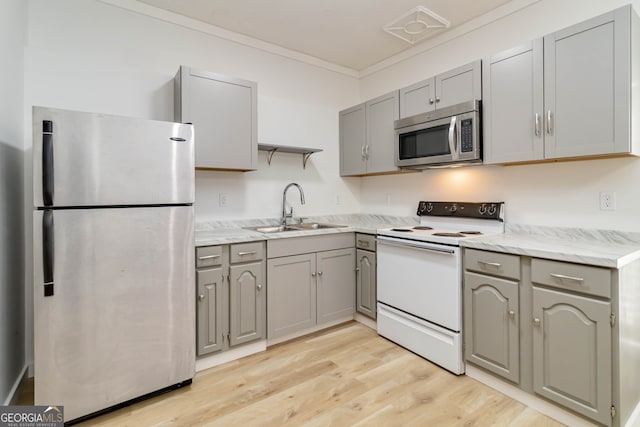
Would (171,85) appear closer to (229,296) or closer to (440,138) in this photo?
(229,296)

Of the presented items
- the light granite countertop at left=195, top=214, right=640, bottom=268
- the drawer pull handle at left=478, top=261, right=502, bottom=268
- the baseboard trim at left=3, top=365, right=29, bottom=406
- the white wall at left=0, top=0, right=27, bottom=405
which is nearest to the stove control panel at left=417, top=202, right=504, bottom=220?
the light granite countertop at left=195, top=214, right=640, bottom=268

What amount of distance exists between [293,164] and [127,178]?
→ 69.5 inches

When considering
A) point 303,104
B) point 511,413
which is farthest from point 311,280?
point 303,104

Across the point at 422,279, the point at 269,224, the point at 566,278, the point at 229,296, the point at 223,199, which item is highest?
the point at 223,199

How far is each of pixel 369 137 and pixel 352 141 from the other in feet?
0.85

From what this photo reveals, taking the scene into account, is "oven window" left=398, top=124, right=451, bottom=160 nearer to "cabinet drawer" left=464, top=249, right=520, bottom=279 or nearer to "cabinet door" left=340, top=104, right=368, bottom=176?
"cabinet door" left=340, top=104, right=368, bottom=176

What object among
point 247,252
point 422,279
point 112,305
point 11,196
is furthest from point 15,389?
point 422,279

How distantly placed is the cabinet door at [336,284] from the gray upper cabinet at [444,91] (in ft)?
4.59

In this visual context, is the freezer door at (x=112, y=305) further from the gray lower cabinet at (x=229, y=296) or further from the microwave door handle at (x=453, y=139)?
the microwave door handle at (x=453, y=139)

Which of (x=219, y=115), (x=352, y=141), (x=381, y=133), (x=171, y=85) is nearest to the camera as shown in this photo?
(x=219, y=115)

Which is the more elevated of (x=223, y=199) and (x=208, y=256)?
(x=223, y=199)

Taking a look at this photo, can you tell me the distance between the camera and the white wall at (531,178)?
75.2 inches

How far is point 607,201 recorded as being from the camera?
1933 millimetres

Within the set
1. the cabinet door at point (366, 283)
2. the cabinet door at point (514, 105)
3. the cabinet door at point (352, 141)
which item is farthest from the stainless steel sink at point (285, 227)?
the cabinet door at point (514, 105)
